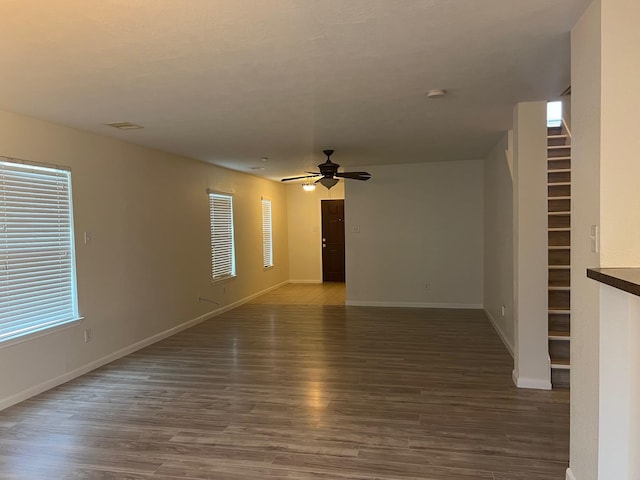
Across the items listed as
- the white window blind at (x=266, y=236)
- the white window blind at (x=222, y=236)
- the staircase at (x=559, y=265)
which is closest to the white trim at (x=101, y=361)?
the white window blind at (x=222, y=236)

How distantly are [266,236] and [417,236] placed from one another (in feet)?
11.3

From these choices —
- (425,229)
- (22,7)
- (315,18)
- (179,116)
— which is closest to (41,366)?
(179,116)

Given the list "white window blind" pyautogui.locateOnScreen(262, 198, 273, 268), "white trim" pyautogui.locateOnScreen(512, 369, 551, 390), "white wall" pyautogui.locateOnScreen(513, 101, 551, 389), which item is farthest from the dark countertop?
"white window blind" pyautogui.locateOnScreen(262, 198, 273, 268)

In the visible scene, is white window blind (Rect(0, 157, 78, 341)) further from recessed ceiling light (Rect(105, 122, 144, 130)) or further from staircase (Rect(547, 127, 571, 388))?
staircase (Rect(547, 127, 571, 388))

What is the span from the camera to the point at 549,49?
2.44 m

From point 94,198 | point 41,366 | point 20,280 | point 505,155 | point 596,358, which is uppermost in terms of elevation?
point 505,155

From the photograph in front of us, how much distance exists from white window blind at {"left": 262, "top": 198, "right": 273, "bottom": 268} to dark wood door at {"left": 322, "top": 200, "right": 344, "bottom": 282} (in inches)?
62.3

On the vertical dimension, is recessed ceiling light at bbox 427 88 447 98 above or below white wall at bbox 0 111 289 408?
above

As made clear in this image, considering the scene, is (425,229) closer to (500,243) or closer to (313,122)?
(500,243)

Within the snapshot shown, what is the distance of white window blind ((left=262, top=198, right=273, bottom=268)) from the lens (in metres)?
→ 8.97

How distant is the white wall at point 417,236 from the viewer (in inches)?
275

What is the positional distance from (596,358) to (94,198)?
4.44m

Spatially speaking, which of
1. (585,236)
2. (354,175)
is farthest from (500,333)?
(585,236)

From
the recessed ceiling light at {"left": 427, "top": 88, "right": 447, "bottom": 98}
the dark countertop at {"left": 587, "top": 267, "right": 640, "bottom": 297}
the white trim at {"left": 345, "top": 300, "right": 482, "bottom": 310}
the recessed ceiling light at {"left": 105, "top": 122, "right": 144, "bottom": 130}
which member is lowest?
the white trim at {"left": 345, "top": 300, "right": 482, "bottom": 310}
